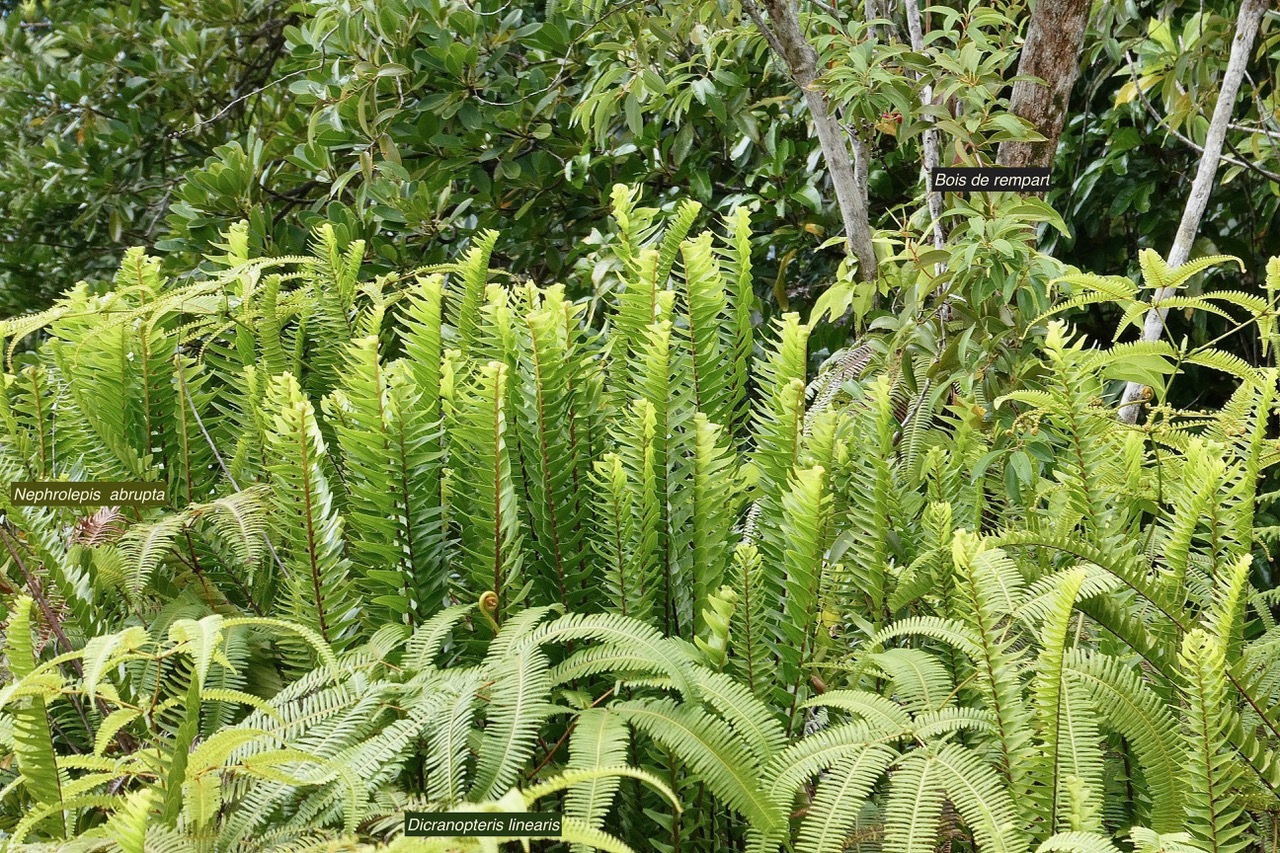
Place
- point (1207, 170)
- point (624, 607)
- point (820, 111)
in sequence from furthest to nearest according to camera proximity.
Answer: point (1207, 170)
point (820, 111)
point (624, 607)

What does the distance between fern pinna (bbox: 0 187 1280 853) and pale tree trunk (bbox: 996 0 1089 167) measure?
956 mm

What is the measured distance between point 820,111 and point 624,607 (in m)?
1.24

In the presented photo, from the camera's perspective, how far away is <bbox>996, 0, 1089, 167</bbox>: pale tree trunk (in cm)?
231

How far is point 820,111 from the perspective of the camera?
7.03ft

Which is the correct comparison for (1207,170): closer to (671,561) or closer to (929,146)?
(929,146)

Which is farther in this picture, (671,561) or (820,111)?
(820,111)

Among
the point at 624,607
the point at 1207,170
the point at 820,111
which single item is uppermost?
the point at 820,111

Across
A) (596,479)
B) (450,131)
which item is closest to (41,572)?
(596,479)

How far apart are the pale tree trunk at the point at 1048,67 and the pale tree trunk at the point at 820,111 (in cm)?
41

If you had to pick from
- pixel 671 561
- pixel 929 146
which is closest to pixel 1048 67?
pixel 929 146

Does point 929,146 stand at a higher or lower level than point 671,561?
higher

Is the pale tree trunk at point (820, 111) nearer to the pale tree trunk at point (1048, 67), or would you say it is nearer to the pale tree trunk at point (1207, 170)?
the pale tree trunk at point (1048, 67)

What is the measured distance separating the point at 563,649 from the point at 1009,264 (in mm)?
1072

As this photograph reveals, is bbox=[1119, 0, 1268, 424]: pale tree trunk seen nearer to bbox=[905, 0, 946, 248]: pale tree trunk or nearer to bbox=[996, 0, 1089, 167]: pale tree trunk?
bbox=[996, 0, 1089, 167]: pale tree trunk
